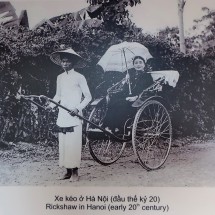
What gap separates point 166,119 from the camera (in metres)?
1.75

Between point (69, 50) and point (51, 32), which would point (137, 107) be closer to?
point (69, 50)

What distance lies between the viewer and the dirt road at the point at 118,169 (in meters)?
1.71

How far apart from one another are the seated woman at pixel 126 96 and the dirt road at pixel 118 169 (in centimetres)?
13

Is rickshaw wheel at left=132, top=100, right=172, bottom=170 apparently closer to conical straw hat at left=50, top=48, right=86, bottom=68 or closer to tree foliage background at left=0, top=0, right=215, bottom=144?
tree foliage background at left=0, top=0, right=215, bottom=144

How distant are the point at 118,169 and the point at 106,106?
273 mm

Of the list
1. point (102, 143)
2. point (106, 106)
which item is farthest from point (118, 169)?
point (106, 106)

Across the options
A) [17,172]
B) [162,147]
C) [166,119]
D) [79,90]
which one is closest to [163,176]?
[162,147]

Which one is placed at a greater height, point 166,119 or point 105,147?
point 166,119

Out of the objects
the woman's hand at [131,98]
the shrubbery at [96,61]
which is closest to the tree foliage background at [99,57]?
the shrubbery at [96,61]

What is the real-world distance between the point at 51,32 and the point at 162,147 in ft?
2.32

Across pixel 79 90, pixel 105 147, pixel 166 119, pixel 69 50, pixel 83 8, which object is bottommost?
pixel 105 147

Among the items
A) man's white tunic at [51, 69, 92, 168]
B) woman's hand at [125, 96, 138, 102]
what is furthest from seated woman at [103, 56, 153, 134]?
man's white tunic at [51, 69, 92, 168]

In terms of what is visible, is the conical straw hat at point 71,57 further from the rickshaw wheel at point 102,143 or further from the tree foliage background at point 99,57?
the rickshaw wheel at point 102,143

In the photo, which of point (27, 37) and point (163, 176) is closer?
point (163, 176)
